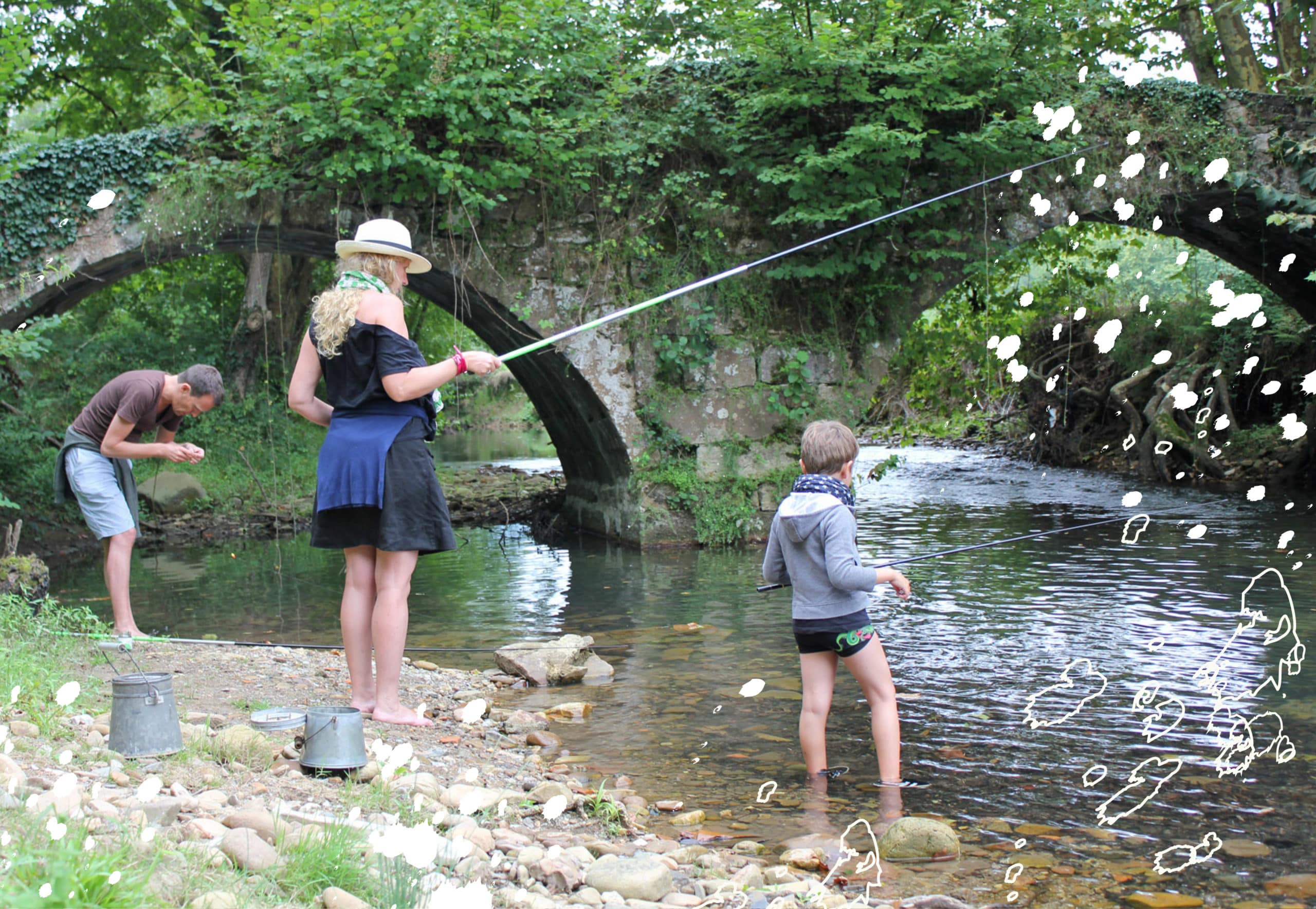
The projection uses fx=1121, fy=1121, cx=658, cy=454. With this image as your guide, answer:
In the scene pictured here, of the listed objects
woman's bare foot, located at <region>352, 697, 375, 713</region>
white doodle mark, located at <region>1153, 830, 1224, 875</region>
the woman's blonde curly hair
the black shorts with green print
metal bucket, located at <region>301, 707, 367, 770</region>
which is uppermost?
the woman's blonde curly hair

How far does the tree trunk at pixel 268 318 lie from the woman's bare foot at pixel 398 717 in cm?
1188

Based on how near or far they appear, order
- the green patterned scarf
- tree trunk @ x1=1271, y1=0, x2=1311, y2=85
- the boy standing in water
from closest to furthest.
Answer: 1. the boy standing in water
2. the green patterned scarf
3. tree trunk @ x1=1271, y1=0, x2=1311, y2=85

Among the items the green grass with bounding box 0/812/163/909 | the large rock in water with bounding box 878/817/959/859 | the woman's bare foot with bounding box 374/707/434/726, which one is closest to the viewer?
the green grass with bounding box 0/812/163/909

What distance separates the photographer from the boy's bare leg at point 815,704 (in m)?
3.51

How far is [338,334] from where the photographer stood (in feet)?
11.6

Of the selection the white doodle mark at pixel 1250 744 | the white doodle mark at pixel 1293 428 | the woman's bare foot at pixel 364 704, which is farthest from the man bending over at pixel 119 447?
the white doodle mark at pixel 1293 428

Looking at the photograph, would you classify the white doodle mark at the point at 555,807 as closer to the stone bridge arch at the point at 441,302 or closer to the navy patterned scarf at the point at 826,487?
the navy patterned scarf at the point at 826,487

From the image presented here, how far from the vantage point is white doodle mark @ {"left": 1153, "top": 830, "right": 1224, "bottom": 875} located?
2775 mm

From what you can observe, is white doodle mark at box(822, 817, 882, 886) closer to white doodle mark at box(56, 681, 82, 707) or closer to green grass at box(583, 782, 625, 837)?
green grass at box(583, 782, 625, 837)

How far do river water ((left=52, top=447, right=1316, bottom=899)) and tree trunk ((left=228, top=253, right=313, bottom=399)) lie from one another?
5.33 m

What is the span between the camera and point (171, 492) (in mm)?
12258

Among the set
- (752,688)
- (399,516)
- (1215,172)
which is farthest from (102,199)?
(1215,172)

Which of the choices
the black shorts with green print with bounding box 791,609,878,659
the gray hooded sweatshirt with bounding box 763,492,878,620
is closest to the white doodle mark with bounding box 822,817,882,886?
the black shorts with green print with bounding box 791,609,878,659

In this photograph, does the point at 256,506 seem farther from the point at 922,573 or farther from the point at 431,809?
the point at 431,809
